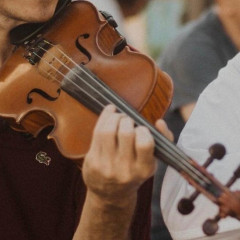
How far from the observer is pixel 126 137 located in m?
1.15

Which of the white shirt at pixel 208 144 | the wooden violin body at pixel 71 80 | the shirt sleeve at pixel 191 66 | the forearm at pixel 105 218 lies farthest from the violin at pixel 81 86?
the shirt sleeve at pixel 191 66

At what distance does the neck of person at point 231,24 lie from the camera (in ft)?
7.78

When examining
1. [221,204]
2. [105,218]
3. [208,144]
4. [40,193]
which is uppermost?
[221,204]

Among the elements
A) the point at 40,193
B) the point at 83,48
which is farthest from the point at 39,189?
the point at 83,48

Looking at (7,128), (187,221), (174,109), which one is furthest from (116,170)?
(174,109)

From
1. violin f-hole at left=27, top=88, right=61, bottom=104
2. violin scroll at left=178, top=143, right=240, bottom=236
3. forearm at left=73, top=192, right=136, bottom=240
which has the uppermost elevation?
violin scroll at left=178, top=143, right=240, bottom=236

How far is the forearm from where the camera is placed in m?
1.34

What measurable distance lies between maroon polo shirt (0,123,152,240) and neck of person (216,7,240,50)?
1.00m

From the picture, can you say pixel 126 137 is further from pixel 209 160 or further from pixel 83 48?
pixel 83 48

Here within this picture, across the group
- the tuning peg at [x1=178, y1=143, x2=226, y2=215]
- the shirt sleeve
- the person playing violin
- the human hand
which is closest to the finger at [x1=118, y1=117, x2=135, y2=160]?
the human hand

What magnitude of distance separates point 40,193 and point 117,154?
20.6 inches

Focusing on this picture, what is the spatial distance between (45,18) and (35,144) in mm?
317

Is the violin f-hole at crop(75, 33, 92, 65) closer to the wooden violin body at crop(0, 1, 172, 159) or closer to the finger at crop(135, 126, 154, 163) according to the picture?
the wooden violin body at crop(0, 1, 172, 159)

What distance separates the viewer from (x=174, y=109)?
→ 2443mm
